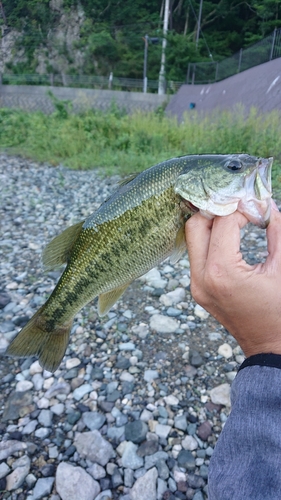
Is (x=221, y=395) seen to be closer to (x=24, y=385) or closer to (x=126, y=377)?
(x=126, y=377)

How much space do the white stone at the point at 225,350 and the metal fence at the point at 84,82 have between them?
29059 mm

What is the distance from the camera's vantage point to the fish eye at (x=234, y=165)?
179 centimetres

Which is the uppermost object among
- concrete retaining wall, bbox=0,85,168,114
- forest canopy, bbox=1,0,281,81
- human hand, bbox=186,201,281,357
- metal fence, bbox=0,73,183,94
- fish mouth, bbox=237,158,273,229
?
forest canopy, bbox=1,0,281,81

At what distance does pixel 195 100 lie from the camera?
62.5 ft

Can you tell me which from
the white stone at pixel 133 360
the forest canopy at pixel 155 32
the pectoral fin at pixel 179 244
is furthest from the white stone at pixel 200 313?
the forest canopy at pixel 155 32

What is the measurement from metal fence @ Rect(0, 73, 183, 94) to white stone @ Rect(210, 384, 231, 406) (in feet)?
96.9

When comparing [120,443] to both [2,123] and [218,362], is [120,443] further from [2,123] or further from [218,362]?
[2,123]

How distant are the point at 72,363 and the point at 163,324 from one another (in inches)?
39.6

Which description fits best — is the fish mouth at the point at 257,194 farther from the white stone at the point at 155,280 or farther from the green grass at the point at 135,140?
the green grass at the point at 135,140

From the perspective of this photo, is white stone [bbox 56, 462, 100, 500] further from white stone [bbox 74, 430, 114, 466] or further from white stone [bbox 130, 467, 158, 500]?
white stone [bbox 130, 467, 158, 500]

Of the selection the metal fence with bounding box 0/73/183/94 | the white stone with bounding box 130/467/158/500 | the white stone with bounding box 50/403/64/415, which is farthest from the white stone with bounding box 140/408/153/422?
the metal fence with bounding box 0/73/183/94

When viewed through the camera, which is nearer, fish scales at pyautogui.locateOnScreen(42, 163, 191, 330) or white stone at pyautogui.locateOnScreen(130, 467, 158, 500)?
fish scales at pyautogui.locateOnScreen(42, 163, 191, 330)

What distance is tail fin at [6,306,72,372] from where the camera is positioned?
6.98 feet

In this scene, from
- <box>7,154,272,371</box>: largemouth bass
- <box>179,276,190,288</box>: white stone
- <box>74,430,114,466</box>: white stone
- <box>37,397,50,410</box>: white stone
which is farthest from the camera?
<box>179,276,190,288</box>: white stone
